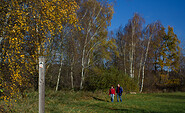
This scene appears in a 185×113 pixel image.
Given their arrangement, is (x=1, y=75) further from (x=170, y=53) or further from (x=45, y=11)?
(x=170, y=53)

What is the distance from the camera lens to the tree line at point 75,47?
260 inches

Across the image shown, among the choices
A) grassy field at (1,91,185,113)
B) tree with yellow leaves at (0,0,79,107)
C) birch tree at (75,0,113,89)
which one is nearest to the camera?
tree with yellow leaves at (0,0,79,107)

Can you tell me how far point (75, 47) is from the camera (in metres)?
26.0

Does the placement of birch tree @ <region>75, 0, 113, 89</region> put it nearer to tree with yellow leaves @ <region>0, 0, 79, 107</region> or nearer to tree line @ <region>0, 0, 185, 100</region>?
tree line @ <region>0, 0, 185, 100</region>

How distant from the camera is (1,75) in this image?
6.43 m

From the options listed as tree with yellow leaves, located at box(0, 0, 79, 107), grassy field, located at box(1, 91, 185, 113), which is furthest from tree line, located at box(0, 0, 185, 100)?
grassy field, located at box(1, 91, 185, 113)

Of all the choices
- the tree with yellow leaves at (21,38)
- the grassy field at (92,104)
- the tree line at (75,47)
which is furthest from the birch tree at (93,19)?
the tree with yellow leaves at (21,38)

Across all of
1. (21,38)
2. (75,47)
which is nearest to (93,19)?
(75,47)

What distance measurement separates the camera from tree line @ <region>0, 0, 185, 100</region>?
6594 millimetres

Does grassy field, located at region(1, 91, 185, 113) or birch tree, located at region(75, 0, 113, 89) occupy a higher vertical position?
birch tree, located at region(75, 0, 113, 89)

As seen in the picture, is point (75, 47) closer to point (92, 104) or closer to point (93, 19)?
point (93, 19)

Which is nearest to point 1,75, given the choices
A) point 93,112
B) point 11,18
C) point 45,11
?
point 11,18

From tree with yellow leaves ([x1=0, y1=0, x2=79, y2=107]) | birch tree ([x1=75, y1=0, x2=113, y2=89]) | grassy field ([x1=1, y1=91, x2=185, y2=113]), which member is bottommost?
grassy field ([x1=1, y1=91, x2=185, y2=113])

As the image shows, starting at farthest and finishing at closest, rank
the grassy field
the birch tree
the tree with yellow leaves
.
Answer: the birch tree → the grassy field → the tree with yellow leaves
